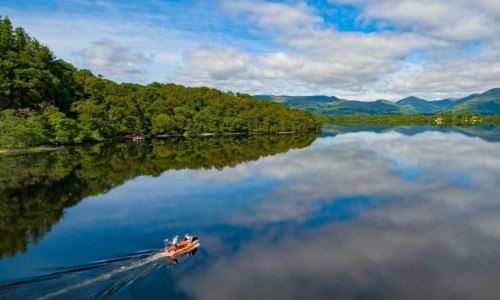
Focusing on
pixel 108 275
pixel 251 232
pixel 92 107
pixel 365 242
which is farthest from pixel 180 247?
pixel 92 107

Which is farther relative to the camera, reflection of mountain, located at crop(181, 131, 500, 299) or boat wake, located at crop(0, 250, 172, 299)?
reflection of mountain, located at crop(181, 131, 500, 299)

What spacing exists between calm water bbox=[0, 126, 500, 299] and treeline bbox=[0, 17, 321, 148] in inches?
970

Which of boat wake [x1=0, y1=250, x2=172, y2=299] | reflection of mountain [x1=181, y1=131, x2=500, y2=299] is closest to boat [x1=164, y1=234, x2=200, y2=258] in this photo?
boat wake [x1=0, y1=250, x2=172, y2=299]

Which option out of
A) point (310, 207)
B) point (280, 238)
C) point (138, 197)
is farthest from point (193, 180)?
point (280, 238)

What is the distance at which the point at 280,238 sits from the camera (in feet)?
85.4

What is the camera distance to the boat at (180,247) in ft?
73.2

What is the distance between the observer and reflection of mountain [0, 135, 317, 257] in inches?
1097

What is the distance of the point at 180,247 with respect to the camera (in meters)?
22.7

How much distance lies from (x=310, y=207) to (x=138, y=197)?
1807cm

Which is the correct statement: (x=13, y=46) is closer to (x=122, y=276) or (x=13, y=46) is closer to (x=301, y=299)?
(x=122, y=276)

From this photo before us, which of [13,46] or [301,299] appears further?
[13,46]

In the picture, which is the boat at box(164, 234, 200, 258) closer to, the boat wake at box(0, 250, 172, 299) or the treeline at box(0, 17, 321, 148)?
the boat wake at box(0, 250, 172, 299)

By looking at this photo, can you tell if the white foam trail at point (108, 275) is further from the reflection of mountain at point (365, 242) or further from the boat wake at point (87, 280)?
the reflection of mountain at point (365, 242)

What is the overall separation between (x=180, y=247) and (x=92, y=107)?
7679cm
